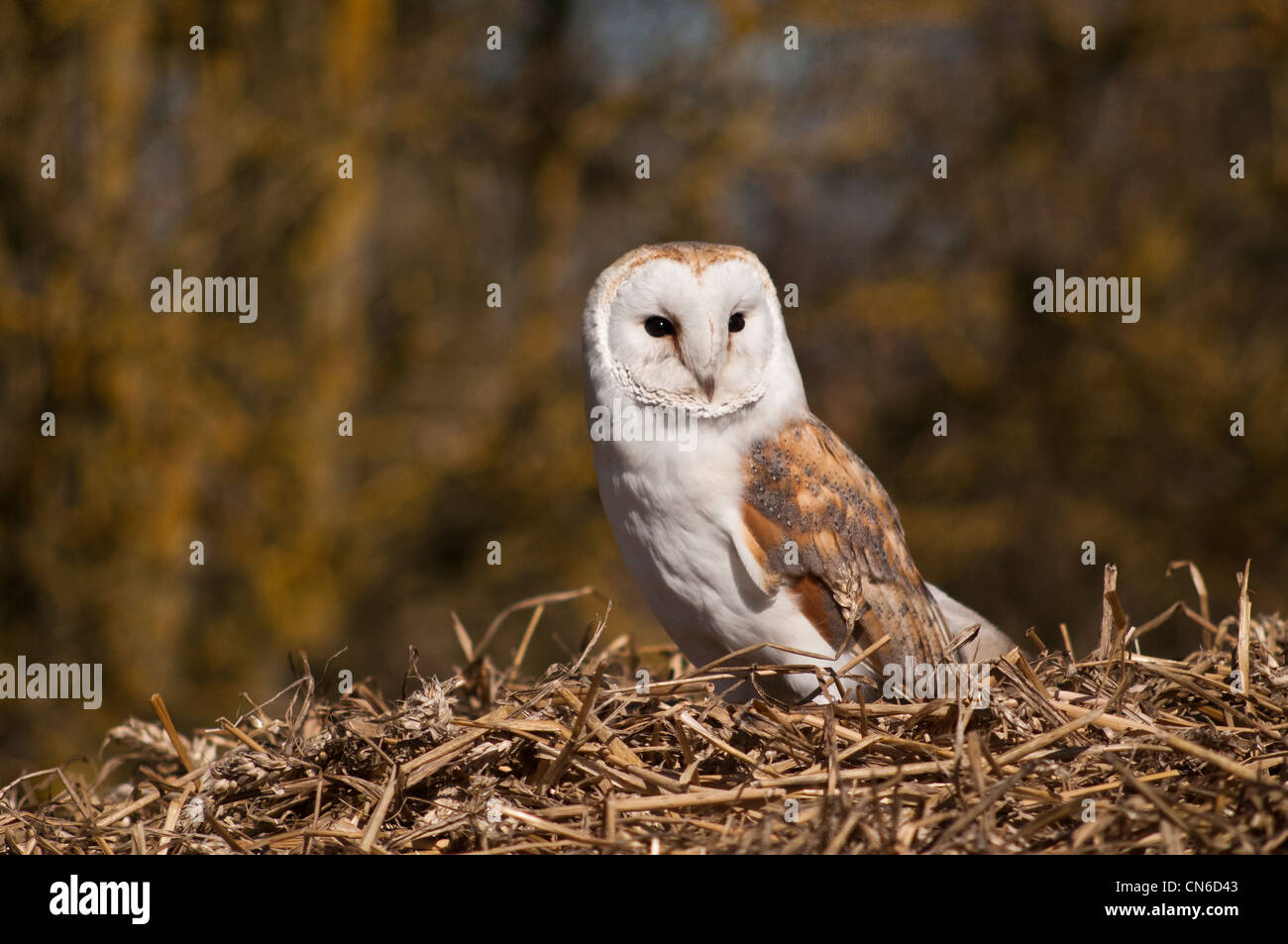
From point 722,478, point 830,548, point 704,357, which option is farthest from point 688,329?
point 830,548

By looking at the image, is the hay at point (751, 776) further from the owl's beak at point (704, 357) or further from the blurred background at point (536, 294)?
the blurred background at point (536, 294)

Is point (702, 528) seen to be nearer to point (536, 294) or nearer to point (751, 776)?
point (751, 776)

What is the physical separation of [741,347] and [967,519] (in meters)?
5.00

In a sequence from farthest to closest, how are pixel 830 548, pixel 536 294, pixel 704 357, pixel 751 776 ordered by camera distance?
pixel 536 294
pixel 830 548
pixel 704 357
pixel 751 776

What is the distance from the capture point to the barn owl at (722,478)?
2242 millimetres

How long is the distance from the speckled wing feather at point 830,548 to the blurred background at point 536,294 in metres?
3.59

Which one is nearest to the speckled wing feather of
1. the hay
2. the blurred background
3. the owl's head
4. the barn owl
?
the barn owl

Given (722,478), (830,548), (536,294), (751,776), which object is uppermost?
(536,294)

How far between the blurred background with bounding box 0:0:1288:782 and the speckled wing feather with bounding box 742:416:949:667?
3.59 m

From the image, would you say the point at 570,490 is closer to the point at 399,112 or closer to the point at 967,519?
the point at 399,112

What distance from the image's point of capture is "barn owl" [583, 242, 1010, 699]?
7.36 ft

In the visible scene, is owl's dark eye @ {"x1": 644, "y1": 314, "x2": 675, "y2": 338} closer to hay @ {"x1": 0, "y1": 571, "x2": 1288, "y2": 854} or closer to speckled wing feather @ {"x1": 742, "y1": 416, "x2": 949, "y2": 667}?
speckled wing feather @ {"x1": 742, "y1": 416, "x2": 949, "y2": 667}

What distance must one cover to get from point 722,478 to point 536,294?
428cm

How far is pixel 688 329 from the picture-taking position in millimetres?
2199
